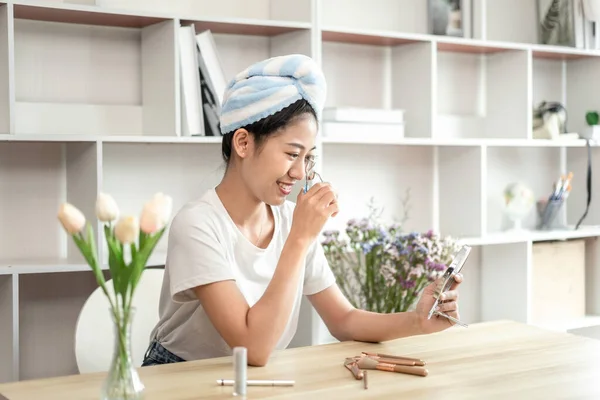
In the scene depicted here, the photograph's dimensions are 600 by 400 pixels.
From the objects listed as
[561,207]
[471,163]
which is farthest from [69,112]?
[561,207]

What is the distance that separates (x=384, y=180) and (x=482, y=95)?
2.08ft

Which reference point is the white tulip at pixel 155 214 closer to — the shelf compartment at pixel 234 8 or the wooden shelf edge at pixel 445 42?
the shelf compartment at pixel 234 8

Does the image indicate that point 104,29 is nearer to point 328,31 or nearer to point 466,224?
point 328,31

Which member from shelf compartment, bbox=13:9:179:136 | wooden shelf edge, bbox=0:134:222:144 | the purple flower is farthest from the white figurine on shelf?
shelf compartment, bbox=13:9:179:136

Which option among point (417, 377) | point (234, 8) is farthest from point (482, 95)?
point (417, 377)

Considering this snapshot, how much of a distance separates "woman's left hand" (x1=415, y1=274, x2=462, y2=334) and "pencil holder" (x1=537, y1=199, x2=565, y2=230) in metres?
1.93

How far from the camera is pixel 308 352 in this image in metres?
1.88

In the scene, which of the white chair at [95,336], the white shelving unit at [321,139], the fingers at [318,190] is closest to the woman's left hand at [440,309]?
the fingers at [318,190]

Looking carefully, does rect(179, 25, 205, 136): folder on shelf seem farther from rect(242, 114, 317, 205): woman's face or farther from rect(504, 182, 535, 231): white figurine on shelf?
rect(504, 182, 535, 231): white figurine on shelf

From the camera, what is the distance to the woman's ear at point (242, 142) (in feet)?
6.68

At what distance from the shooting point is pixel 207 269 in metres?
1.86

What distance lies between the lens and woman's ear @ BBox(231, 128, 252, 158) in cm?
204

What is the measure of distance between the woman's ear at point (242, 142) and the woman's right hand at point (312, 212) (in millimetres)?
197

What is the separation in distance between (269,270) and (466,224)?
63.2 inches
